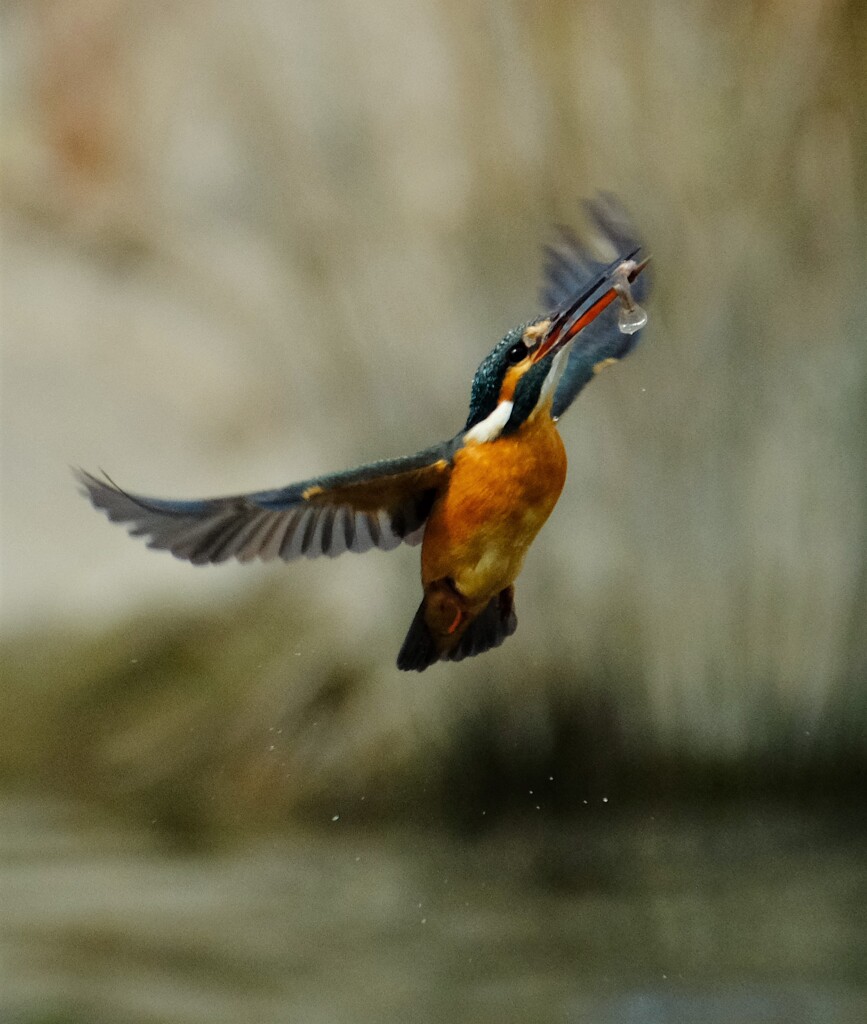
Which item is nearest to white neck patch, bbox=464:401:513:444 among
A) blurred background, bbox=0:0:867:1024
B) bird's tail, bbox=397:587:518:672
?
bird's tail, bbox=397:587:518:672

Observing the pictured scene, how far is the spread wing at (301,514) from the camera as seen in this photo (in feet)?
2.38

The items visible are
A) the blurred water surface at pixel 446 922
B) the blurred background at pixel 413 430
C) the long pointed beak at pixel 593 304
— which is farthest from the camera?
the blurred background at pixel 413 430

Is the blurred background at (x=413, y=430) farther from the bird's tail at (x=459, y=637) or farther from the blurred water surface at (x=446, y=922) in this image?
the bird's tail at (x=459, y=637)

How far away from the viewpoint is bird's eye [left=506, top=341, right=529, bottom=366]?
75 centimetres

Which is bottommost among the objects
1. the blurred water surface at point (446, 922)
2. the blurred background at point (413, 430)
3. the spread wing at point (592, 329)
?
the blurred water surface at point (446, 922)

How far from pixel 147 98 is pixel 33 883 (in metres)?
0.89

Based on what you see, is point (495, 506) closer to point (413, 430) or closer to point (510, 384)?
point (510, 384)

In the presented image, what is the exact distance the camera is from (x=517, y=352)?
0.75 meters

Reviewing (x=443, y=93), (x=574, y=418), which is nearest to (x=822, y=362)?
(x=574, y=418)

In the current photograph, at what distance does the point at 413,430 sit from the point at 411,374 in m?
0.06

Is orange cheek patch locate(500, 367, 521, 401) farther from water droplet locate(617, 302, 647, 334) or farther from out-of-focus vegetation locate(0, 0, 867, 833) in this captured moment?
out-of-focus vegetation locate(0, 0, 867, 833)

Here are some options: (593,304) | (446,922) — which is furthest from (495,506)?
(446,922)

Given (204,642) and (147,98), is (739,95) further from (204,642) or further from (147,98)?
(204,642)

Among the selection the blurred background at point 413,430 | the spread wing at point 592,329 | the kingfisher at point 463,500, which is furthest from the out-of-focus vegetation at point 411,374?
the kingfisher at point 463,500
